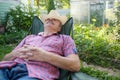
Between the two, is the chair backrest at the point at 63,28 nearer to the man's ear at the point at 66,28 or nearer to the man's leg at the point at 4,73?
the man's ear at the point at 66,28

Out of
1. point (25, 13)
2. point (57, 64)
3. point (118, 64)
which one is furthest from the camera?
point (25, 13)

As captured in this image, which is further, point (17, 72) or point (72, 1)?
point (72, 1)

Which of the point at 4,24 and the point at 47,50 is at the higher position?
the point at 47,50

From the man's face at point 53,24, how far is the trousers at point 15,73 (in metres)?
0.64

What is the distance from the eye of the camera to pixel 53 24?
3.32 meters

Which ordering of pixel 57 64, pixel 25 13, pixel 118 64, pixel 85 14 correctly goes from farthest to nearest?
pixel 85 14 < pixel 25 13 < pixel 118 64 < pixel 57 64

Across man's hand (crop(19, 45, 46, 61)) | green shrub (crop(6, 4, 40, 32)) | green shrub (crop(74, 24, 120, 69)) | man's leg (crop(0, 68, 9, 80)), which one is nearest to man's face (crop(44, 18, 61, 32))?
man's hand (crop(19, 45, 46, 61))

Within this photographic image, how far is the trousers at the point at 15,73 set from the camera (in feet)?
9.19

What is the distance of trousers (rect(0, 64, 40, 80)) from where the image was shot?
280 centimetres

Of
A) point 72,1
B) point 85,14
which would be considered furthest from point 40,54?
point 72,1

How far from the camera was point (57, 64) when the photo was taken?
2.84 metres

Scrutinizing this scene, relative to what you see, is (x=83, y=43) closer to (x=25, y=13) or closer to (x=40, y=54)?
(x=40, y=54)

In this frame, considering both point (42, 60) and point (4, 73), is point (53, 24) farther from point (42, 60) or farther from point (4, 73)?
point (4, 73)

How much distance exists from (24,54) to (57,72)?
0.42 metres
